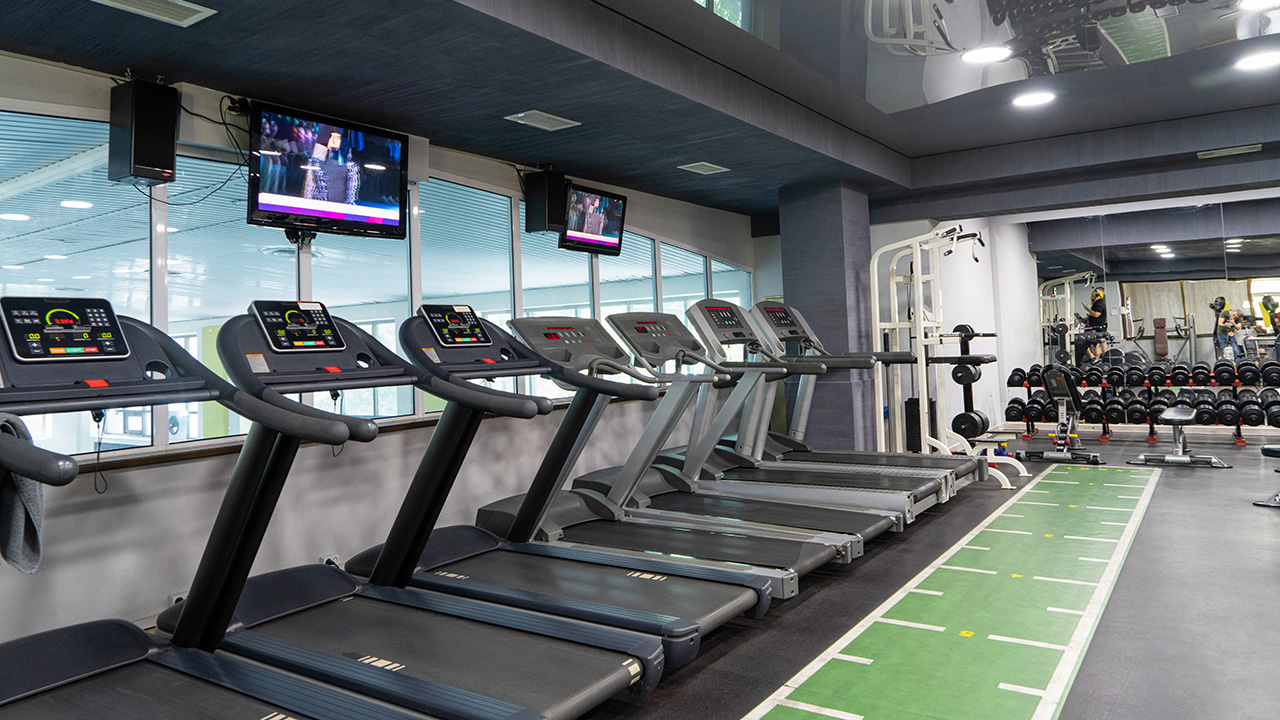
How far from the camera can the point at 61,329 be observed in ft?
8.27

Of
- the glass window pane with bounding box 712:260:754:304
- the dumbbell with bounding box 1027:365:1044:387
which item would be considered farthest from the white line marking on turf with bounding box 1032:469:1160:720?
the glass window pane with bounding box 712:260:754:304

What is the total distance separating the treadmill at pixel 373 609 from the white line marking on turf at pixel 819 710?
1.61 feet

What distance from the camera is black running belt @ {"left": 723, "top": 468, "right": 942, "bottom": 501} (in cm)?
511

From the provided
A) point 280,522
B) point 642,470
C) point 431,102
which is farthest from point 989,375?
point 280,522

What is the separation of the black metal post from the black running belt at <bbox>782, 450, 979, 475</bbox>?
3.72m

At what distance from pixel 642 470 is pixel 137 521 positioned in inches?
103

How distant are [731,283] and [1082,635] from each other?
598 centimetres

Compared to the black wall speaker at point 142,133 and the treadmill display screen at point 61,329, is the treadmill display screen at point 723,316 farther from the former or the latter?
the treadmill display screen at point 61,329

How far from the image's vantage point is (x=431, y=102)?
4535 mm

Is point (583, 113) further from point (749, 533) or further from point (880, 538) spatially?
point (880, 538)

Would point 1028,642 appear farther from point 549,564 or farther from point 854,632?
point 549,564

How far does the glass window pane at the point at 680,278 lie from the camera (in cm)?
780

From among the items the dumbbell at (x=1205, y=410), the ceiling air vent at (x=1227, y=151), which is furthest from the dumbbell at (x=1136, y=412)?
the ceiling air vent at (x=1227, y=151)

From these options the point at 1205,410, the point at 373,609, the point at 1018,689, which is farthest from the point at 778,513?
the point at 1205,410
